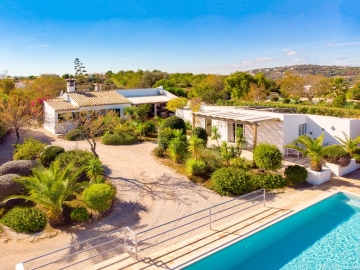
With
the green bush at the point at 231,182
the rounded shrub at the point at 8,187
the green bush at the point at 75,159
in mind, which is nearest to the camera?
the rounded shrub at the point at 8,187

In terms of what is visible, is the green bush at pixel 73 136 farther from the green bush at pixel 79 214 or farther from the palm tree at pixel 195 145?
the green bush at pixel 79 214

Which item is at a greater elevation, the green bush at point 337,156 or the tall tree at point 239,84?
the tall tree at point 239,84

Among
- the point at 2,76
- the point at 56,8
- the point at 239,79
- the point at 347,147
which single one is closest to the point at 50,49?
the point at 2,76

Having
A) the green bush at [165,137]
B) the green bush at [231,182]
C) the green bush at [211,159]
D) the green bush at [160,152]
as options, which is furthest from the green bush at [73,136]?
the green bush at [231,182]

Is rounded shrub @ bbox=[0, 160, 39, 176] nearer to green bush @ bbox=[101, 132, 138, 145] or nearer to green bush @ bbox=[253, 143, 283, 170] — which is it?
green bush @ bbox=[101, 132, 138, 145]

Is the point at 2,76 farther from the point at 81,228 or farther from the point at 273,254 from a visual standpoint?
the point at 273,254

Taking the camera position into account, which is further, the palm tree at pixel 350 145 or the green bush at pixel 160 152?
Answer: the green bush at pixel 160 152

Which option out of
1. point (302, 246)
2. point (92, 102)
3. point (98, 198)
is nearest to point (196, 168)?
point (98, 198)
